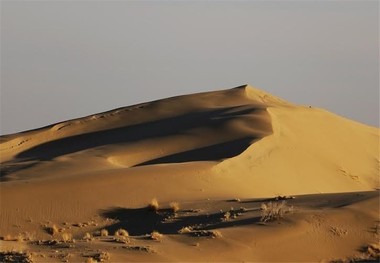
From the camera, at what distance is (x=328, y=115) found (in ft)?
134

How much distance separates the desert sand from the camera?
626 inches

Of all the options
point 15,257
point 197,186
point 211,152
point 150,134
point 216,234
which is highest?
point 150,134

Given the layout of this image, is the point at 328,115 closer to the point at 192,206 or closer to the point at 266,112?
the point at 266,112

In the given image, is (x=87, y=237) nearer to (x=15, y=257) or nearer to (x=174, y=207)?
(x=174, y=207)

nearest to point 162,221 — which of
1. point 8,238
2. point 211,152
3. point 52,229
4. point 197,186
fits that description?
point 52,229

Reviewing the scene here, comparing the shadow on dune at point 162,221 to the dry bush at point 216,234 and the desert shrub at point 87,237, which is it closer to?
the desert shrub at point 87,237

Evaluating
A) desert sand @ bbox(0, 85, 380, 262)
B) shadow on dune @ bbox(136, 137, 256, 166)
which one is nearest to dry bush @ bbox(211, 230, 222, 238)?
desert sand @ bbox(0, 85, 380, 262)

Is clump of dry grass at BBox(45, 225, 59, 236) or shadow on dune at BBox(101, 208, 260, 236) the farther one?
clump of dry grass at BBox(45, 225, 59, 236)

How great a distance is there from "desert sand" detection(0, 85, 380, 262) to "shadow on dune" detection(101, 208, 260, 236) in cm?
4

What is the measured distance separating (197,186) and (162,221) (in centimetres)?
428

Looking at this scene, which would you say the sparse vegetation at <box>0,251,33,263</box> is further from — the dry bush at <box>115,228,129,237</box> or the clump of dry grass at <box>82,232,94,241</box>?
the dry bush at <box>115,228,129,237</box>

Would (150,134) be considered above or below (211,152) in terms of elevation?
above

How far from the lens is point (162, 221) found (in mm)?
20078

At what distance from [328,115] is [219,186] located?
17.2 meters
